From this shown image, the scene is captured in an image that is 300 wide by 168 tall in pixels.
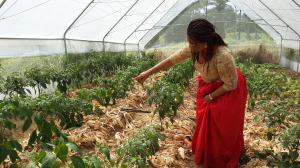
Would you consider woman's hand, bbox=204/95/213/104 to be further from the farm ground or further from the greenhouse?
the farm ground

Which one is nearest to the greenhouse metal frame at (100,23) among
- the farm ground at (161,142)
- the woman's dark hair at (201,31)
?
the farm ground at (161,142)

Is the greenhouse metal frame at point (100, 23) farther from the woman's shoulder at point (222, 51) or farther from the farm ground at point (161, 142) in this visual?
the woman's shoulder at point (222, 51)

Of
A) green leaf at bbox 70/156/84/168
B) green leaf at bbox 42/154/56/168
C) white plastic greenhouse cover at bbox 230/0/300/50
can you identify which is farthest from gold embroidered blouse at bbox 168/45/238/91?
white plastic greenhouse cover at bbox 230/0/300/50

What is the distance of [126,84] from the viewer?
4457 millimetres

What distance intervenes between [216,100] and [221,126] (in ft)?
0.84

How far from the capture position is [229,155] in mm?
2418

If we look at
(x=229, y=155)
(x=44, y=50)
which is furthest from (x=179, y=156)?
(x=44, y=50)

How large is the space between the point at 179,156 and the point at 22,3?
421 cm

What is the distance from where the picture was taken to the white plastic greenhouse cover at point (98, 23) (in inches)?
196

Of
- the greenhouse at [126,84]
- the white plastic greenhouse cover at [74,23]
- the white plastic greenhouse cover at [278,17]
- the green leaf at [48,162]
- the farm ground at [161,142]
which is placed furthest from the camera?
the white plastic greenhouse cover at [278,17]

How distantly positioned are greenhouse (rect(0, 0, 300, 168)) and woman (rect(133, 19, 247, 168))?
67mm

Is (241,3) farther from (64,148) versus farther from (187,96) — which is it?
(64,148)

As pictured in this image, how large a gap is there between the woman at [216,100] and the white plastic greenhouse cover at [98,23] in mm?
3647

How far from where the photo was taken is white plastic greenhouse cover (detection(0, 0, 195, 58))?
4.85m
